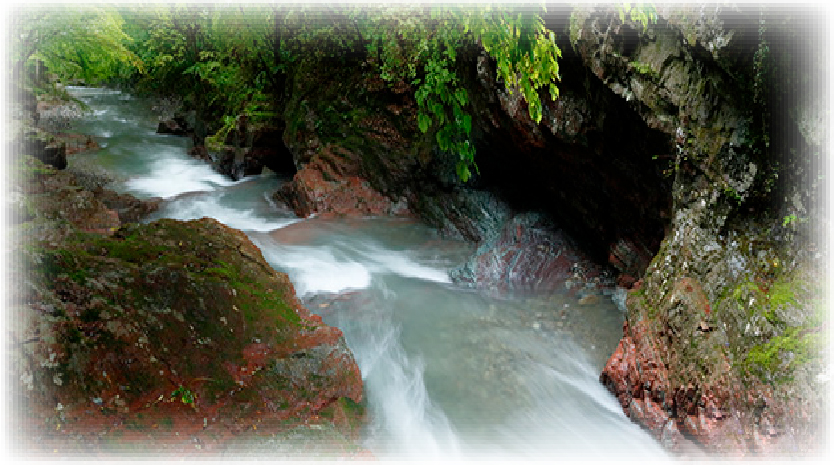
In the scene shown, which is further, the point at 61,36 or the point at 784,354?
the point at 61,36

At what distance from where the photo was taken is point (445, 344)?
5930mm

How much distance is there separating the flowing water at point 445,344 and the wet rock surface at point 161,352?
0.86 metres

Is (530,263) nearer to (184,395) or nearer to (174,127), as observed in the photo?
(184,395)

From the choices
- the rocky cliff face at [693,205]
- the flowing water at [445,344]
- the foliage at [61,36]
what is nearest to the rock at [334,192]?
the flowing water at [445,344]

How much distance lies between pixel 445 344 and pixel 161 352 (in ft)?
11.0

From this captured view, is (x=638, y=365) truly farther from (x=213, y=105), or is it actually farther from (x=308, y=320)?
(x=213, y=105)

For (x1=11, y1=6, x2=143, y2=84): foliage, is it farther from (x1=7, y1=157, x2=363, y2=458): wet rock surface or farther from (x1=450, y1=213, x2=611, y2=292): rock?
(x1=450, y1=213, x2=611, y2=292): rock

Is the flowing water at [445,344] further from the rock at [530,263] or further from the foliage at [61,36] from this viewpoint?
the foliage at [61,36]

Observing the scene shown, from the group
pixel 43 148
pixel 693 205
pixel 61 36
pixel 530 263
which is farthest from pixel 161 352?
pixel 43 148

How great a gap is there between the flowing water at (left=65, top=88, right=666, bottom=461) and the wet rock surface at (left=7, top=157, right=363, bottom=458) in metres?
0.86

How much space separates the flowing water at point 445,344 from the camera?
14.8 feet

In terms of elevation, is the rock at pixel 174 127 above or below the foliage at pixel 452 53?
below

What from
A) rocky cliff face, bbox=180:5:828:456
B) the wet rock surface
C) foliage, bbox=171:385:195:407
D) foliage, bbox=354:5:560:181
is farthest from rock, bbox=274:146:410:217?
foliage, bbox=171:385:195:407

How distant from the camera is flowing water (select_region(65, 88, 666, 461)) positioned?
4512mm
